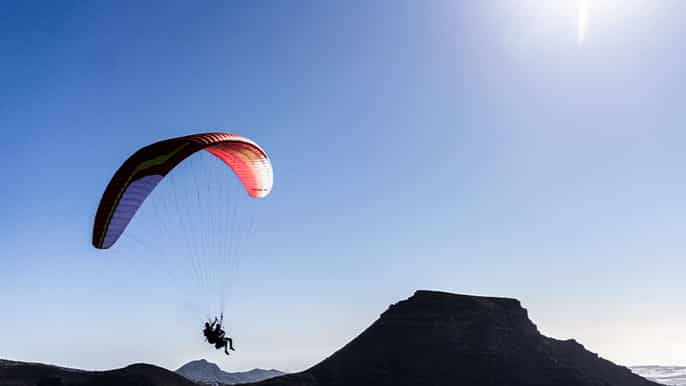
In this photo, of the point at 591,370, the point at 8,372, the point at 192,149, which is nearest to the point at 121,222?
the point at 192,149

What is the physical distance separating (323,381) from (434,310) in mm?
26467

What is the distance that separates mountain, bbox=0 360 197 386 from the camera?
83688 millimetres

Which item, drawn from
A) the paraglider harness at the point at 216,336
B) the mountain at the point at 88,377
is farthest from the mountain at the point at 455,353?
the paraglider harness at the point at 216,336

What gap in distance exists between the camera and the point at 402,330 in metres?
110

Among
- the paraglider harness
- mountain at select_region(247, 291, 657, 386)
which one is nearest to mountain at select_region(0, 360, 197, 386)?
mountain at select_region(247, 291, 657, 386)

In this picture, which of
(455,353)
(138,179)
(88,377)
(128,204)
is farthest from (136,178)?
(455,353)

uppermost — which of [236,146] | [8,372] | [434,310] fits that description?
[434,310]

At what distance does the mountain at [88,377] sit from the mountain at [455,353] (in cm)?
1808

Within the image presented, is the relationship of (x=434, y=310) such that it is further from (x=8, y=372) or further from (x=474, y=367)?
(x=8, y=372)

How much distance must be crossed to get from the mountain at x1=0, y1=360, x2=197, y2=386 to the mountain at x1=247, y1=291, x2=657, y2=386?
18081 mm

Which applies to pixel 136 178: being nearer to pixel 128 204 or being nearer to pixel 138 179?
pixel 138 179

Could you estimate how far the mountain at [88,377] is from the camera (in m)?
83.7

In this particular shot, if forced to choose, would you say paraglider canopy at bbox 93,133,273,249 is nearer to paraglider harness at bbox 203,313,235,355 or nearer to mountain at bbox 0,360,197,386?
paraglider harness at bbox 203,313,235,355

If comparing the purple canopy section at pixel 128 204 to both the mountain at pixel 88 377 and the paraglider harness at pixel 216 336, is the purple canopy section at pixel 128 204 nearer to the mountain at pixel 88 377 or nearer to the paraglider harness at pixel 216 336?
the paraglider harness at pixel 216 336
